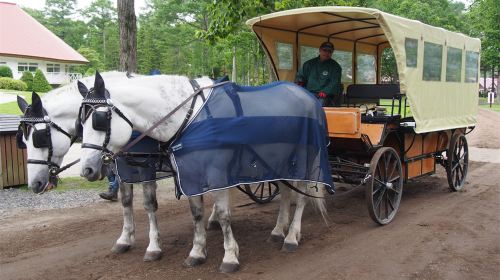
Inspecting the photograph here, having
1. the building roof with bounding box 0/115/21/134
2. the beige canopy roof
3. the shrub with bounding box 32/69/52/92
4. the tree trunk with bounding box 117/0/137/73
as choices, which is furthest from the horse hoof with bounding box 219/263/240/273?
the shrub with bounding box 32/69/52/92

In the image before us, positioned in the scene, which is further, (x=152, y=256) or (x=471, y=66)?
(x=471, y=66)

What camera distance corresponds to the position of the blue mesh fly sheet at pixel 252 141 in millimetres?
4328

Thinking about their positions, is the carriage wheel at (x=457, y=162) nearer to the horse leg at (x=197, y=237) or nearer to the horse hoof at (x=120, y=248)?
the horse leg at (x=197, y=237)

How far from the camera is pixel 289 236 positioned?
208 inches

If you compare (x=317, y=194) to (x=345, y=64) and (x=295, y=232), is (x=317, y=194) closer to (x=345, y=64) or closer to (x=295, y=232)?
(x=295, y=232)

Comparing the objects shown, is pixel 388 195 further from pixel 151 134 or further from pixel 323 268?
pixel 151 134

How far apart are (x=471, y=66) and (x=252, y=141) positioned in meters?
5.86

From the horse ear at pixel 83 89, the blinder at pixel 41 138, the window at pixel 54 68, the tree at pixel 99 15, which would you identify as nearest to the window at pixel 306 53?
the horse ear at pixel 83 89

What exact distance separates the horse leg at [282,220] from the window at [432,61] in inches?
108

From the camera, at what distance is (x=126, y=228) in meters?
5.26

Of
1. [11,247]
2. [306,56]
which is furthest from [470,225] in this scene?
[11,247]

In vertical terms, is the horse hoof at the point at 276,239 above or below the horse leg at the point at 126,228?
below

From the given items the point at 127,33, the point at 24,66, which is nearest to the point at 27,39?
the point at 24,66

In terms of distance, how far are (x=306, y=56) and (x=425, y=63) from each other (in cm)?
211
